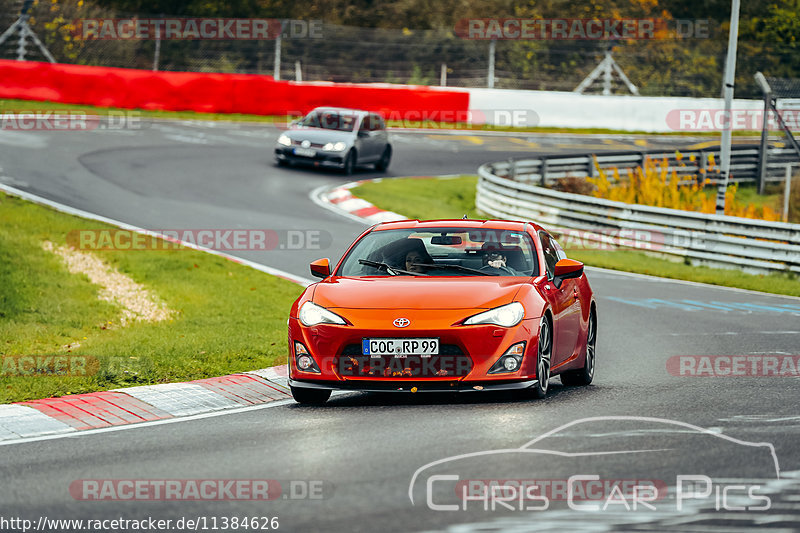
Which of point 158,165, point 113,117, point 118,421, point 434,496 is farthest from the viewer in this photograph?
point 113,117

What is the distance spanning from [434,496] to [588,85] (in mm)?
41811

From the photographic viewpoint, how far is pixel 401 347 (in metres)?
8.98

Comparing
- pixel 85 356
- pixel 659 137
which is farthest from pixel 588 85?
pixel 85 356

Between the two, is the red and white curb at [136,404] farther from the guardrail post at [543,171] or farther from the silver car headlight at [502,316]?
the guardrail post at [543,171]

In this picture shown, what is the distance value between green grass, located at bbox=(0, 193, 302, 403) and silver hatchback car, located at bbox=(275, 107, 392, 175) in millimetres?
10902

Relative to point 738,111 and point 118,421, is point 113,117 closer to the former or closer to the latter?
point 738,111

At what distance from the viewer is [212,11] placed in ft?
197

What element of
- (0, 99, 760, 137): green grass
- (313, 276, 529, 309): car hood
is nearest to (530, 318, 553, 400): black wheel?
(313, 276, 529, 309): car hood

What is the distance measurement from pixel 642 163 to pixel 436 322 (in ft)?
82.4

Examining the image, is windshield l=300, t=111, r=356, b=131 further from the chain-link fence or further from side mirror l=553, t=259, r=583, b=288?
side mirror l=553, t=259, r=583, b=288

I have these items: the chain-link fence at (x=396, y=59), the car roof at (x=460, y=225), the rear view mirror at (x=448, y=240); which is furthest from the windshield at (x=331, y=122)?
the rear view mirror at (x=448, y=240)

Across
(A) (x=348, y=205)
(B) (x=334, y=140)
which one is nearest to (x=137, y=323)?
(A) (x=348, y=205)

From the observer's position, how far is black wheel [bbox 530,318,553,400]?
926 cm

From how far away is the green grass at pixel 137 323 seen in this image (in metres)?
11.1
